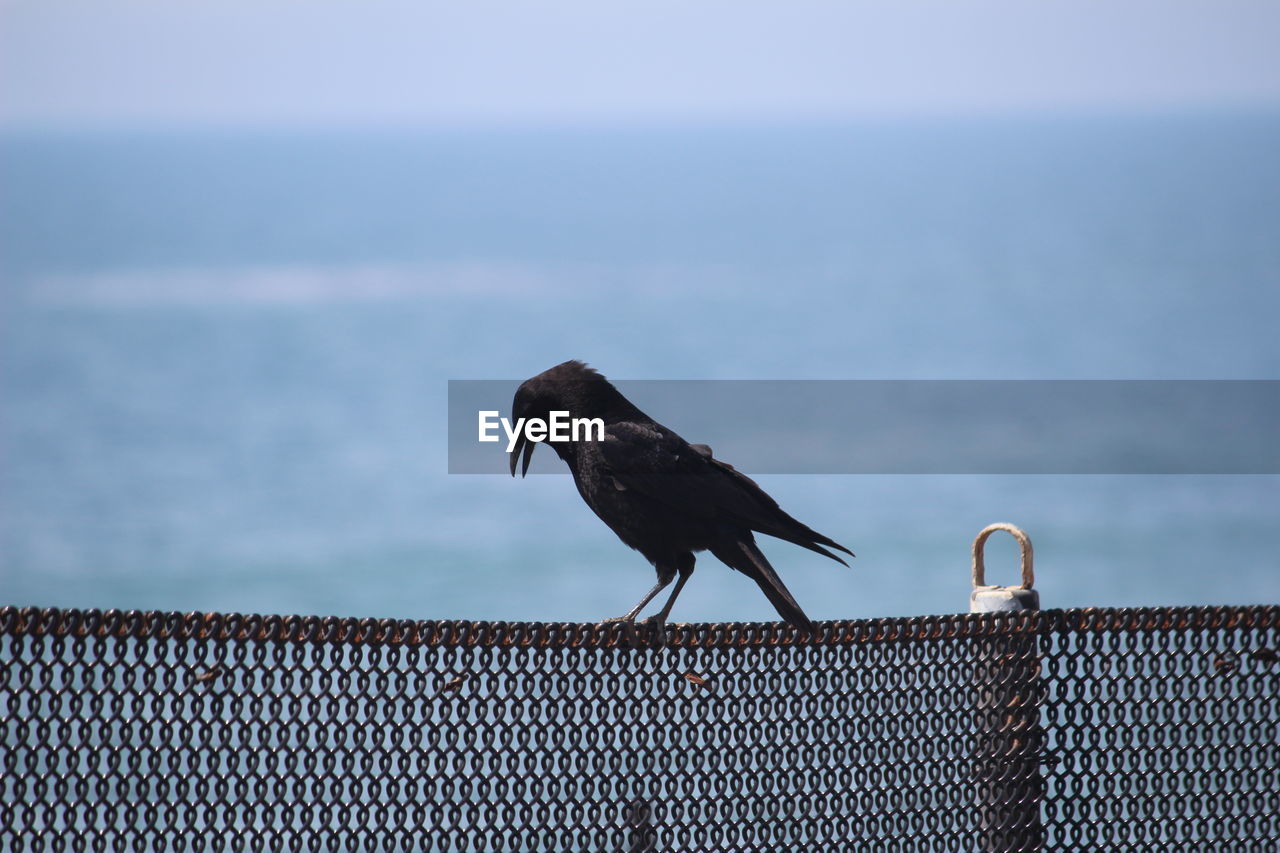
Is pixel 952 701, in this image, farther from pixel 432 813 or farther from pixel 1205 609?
pixel 432 813

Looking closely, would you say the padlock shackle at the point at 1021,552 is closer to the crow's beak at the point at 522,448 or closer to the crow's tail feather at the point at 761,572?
the crow's tail feather at the point at 761,572

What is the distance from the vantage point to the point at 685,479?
5.10m

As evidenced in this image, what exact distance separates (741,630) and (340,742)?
3.49 ft

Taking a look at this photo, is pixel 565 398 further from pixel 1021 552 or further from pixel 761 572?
pixel 1021 552

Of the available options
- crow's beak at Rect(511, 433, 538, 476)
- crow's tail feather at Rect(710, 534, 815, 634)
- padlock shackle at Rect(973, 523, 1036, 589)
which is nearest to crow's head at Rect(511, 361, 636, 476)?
crow's beak at Rect(511, 433, 538, 476)

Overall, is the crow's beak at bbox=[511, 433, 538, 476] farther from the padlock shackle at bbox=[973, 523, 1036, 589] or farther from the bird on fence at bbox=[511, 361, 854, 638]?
the padlock shackle at bbox=[973, 523, 1036, 589]

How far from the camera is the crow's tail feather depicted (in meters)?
4.23

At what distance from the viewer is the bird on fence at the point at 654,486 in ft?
16.1

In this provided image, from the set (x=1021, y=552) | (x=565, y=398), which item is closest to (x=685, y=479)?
(x=565, y=398)

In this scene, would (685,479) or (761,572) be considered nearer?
(761,572)

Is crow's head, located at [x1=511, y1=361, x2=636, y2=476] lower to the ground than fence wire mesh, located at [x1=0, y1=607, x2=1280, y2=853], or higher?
higher

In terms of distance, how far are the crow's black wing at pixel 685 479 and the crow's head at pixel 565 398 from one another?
6.8 inches

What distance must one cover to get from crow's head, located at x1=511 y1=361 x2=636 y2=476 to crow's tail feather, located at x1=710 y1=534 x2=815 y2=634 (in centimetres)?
84

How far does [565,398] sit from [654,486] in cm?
65
